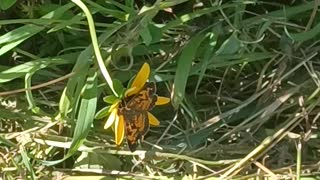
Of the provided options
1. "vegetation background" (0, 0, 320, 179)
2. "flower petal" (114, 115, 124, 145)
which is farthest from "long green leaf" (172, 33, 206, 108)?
"flower petal" (114, 115, 124, 145)

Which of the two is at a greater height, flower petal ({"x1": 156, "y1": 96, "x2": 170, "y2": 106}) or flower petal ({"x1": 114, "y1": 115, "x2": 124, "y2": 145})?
flower petal ({"x1": 156, "y1": 96, "x2": 170, "y2": 106})

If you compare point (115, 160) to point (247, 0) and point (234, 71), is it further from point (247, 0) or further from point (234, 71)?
point (247, 0)

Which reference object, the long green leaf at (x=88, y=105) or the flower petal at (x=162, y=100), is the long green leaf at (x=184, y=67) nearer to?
the flower petal at (x=162, y=100)

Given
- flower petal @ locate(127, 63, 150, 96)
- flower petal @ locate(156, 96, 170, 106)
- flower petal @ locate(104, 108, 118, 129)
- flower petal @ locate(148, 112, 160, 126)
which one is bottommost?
flower petal @ locate(148, 112, 160, 126)

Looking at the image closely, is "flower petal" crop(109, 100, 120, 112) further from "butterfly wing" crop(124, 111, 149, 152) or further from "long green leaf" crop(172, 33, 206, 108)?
"long green leaf" crop(172, 33, 206, 108)

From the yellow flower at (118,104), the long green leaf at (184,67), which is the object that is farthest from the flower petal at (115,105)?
the long green leaf at (184,67)

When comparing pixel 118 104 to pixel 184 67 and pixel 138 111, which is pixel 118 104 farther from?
pixel 184 67

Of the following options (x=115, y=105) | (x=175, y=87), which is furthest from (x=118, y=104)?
(x=175, y=87)
